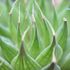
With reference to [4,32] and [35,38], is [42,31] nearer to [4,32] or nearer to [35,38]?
[35,38]

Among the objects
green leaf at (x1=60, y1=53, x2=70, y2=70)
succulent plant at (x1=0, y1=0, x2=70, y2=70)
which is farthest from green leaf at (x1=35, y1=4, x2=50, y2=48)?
green leaf at (x1=60, y1=53, x2=70, y2=70)

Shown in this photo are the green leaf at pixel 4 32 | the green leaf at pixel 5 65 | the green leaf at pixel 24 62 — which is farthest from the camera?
the green leaf at pixel 4 32

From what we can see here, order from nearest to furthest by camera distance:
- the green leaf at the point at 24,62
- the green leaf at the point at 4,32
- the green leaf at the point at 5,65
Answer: the green leaf at the point at 24,62 → the green leaf at the point at 5,65 → the green leaf at the point at 4,32

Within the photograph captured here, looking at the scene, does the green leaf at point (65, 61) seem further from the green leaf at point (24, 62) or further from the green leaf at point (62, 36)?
the green leaf at point (24, 62)

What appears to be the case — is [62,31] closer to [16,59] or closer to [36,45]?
[36,45]

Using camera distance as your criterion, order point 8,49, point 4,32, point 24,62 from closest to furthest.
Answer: point 24,62
point 8,49
point 4,32

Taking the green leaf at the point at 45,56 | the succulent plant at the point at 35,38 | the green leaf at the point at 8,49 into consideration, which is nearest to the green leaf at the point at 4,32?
the succulent plant at the point at 35,38

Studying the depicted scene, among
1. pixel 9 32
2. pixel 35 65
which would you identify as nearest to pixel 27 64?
pixel 35 65

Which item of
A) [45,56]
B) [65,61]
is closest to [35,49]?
[45,56]
